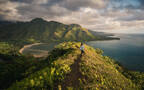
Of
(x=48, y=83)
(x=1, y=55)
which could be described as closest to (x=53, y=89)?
(x=48, y=83)

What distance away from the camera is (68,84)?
16531 mm

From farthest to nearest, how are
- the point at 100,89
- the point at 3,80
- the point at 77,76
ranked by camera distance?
the point at 3,80
the point at 77,76
the point at 100,89

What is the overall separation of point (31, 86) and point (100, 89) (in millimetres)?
14019

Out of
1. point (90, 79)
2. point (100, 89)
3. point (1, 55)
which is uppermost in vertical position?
point (90, 79)

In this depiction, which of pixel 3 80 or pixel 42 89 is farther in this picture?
pixel 3 80

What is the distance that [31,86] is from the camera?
51.6 ft

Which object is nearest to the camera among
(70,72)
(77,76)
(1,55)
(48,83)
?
(48,83)

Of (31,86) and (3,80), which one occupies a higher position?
(31,86)

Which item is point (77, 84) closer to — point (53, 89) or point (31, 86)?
point (53, 89)

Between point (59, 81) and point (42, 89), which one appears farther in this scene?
point (59, 81)

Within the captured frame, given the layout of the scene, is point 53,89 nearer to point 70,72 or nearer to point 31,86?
point 31,86

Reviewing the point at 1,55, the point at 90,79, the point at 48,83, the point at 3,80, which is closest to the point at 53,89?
the point at 48,83

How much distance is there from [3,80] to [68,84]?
71083 mm

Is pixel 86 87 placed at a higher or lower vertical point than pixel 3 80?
higher
